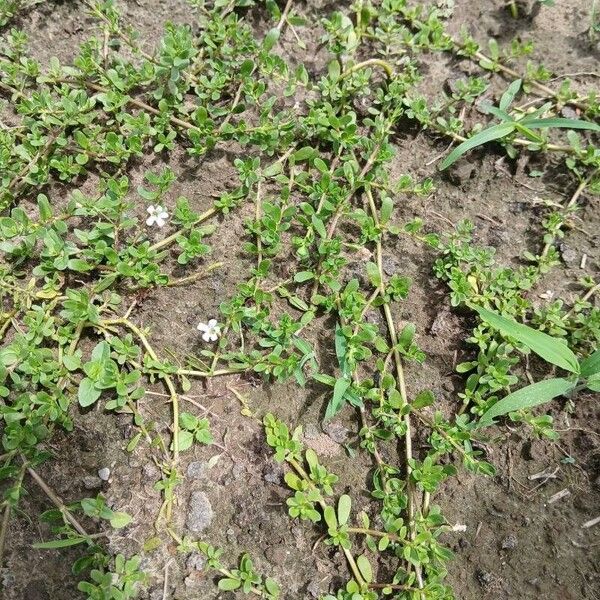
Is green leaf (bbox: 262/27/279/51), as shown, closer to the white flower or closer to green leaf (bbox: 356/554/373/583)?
the white flower

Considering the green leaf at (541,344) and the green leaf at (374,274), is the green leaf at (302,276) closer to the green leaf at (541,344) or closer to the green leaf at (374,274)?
the green leaf at (374,274)

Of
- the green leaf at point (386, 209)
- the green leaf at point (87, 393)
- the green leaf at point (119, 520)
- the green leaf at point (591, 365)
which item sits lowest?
the green leaf at point (119, 520)

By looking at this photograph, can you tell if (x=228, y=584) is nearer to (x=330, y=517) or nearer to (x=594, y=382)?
(x=330, y=517)

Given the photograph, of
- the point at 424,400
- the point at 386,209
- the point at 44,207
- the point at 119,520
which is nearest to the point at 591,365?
the point at 424,400

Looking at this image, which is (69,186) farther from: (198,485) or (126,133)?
(198,485)

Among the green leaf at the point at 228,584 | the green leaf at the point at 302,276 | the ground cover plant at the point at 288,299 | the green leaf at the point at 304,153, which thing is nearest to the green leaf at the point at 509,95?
the ground cover plant at the point at 288,299

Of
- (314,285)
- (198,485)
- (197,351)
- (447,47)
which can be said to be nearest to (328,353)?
(314,285)

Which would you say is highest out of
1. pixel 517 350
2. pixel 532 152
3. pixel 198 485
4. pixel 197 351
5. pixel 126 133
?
pixel 532 152
